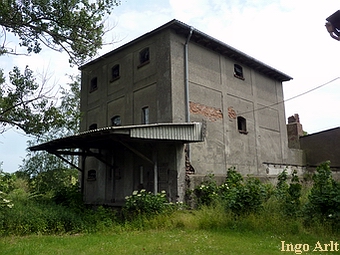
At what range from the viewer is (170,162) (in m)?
12.5

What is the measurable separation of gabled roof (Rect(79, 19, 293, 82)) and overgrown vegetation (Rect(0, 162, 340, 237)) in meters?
7.31

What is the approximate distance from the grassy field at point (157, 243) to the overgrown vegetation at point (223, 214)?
57 cm

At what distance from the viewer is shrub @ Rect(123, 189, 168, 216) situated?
10734mm

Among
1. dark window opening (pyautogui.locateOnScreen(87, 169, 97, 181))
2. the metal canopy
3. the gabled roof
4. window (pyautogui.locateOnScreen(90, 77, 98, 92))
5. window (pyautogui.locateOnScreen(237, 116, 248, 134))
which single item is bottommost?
dark window opening (pyautogui.locateOnScreen(87, 169, 97, 181))

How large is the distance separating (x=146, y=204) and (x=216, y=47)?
8804 millimetres

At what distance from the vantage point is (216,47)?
15.8m

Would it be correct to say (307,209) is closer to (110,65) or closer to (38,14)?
(38,14)

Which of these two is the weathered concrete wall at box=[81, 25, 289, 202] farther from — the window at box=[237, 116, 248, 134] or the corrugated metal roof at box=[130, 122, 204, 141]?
the corrugated metal roof at box=[130, 122, 204, 141]

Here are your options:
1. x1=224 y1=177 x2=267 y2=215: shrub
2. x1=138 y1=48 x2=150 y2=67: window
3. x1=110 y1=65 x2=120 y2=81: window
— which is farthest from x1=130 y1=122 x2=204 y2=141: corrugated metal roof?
x1=110 y1=65 x2=120 y2=81: window

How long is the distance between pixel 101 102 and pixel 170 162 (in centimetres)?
654

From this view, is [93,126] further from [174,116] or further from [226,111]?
[226,111]

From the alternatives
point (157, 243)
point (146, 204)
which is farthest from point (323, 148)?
point (157, 243)

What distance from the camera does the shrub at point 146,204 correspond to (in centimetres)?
1073

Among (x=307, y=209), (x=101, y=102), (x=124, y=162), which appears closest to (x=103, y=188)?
(x=124, y=162)
